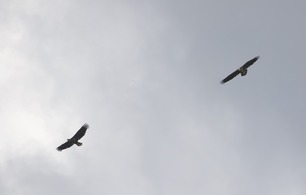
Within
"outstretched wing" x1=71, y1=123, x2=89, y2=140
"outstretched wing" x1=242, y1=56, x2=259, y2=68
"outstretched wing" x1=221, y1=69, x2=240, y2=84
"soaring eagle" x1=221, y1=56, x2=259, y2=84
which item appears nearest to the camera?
"outstretched wing" x1=242, y1=56, x2=259, y2=68

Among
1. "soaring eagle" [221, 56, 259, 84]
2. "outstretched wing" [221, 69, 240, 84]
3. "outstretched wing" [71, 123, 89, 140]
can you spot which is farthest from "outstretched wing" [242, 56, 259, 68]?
"outstretched wing" [71, 123, 89, 140]

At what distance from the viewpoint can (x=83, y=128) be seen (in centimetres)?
8025

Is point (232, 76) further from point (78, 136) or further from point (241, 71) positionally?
point (78, 136)

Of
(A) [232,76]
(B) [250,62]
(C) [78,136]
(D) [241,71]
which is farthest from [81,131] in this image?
(B) [250,62]

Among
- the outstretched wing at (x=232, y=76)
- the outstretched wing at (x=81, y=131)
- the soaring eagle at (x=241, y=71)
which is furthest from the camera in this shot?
the outstretched wing at (x=81, y=131)

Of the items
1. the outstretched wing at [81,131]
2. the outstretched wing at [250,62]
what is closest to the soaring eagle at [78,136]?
the outstretched wing at [81,131]

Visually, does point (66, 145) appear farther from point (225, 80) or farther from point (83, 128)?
point (225, 80)

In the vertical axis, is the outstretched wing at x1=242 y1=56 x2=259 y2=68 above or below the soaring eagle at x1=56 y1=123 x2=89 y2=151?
below

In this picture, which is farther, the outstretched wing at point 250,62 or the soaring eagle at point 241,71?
the soaring eagle at point 241,71

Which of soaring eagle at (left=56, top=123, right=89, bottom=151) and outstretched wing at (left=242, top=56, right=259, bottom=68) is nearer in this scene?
outstretched wing at (left=242, top=56, right=259, bottom=68)

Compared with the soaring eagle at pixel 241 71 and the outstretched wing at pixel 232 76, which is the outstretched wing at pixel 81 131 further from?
the outstretched wing at pixel 232 76

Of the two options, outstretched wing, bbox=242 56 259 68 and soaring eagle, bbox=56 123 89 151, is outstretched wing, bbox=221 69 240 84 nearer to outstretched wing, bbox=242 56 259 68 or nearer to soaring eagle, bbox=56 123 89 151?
outstretched wing, bbox=242 56 259 68

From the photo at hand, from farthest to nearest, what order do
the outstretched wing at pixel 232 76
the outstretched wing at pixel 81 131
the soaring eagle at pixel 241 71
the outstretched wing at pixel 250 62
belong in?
the outstretched wing at pixel 81 131, the outstretched wing at pixel 232 76, the soaring eagle at pixel 241 71, the outstretched wing at pixel 250 62

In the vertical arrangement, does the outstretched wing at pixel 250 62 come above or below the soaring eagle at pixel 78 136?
below
